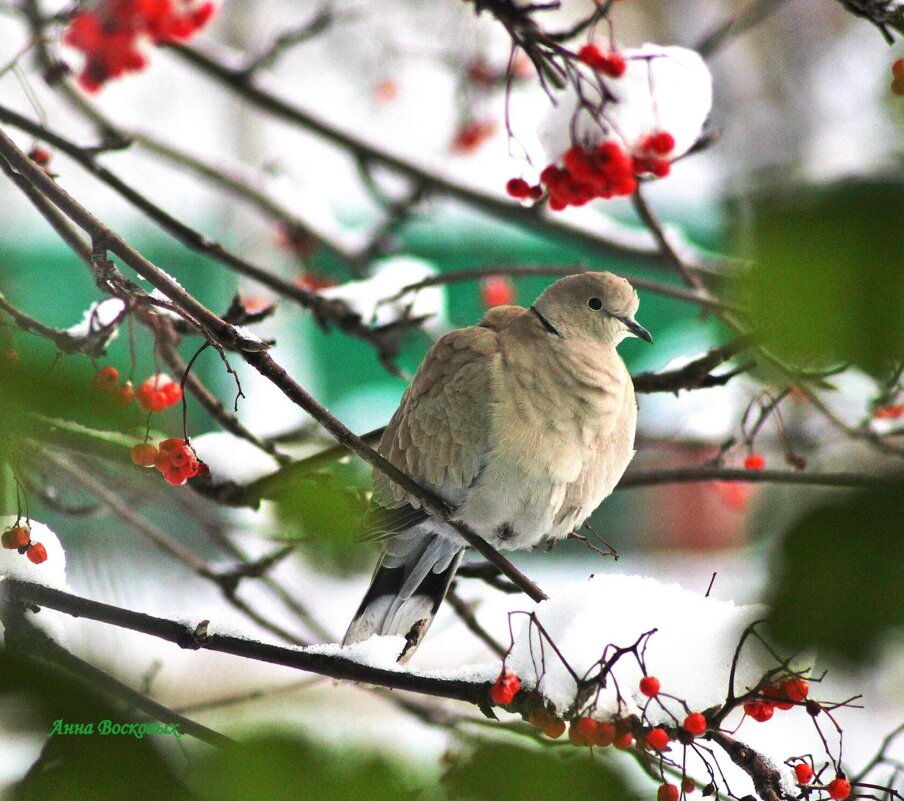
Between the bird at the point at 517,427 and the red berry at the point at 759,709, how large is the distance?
1.92ft

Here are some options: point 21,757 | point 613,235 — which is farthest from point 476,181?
point 21,757

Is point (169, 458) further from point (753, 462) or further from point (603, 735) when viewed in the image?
point (753, 462)

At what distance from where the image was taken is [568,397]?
156cm

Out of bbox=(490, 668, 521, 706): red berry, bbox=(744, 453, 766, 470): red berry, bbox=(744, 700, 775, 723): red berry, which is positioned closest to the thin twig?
bbox=(490, 668, 521, 706): red berry

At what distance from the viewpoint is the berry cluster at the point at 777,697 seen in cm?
86

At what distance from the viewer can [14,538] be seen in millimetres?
784

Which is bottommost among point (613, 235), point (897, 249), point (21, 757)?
point (21, 757)

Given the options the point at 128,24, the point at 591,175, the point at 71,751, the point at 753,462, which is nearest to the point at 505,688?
the point at 591,175

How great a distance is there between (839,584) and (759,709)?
866mm

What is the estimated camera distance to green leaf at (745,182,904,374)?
23cm

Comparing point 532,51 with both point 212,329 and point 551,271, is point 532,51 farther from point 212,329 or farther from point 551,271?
point 551,271

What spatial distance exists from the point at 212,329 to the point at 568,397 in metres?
0.76

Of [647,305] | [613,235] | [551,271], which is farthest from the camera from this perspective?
[647,305]

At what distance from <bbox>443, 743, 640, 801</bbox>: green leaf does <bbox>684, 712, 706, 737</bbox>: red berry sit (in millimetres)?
559
